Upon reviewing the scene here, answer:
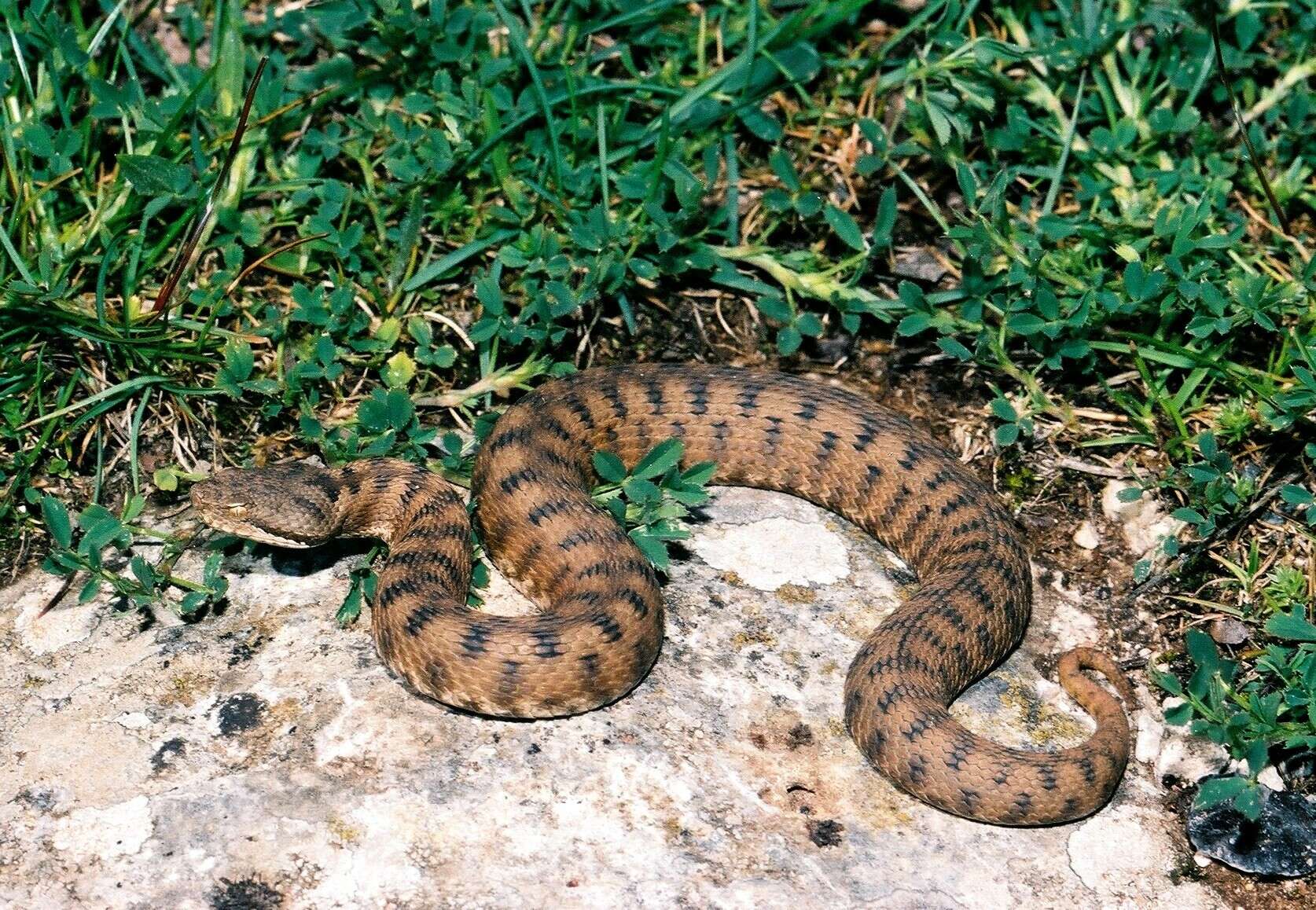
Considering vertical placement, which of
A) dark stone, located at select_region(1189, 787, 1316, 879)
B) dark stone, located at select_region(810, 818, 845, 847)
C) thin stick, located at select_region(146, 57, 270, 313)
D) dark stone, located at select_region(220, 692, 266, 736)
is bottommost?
dark stone, located at select_region(220, 692, 266, 736)

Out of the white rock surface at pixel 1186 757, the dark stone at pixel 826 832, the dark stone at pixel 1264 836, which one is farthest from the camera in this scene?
the white rock surface at pixel 1186 757

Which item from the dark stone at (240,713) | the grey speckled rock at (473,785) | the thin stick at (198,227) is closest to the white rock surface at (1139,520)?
the grey speckled rock at (473,785)

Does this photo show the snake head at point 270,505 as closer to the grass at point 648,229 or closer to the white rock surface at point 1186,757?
the grass at point 648,229

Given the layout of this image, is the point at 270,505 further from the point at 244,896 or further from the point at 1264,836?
the point at 1264,836

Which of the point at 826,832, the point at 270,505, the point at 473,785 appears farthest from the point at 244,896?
the point at 826,832

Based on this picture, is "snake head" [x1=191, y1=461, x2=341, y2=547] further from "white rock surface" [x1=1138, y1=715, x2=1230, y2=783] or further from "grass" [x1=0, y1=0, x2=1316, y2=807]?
"white rock surface" [x1=1138, y1=715, x2=1230, y2=783]

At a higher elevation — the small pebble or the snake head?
the small pebble

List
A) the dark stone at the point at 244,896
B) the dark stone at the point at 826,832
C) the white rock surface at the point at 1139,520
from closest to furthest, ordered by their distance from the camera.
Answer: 1. the dark stone at the point at 244,896
2. the dark stone at the point at 826,832
3. the white rock surface at the point at 1139,520

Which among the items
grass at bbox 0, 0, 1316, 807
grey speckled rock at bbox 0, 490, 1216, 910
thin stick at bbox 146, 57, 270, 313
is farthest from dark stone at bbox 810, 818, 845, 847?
thin stick at bbox 146, 57, 270, 313

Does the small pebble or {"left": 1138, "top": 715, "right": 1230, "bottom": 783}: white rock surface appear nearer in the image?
{"left": 1138, "top": 715, "right": 1230, "bottom": 783}: white rock surface
